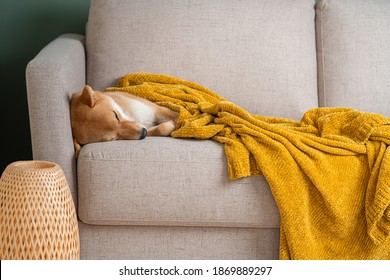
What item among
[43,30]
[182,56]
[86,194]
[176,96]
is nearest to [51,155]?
[86,194]

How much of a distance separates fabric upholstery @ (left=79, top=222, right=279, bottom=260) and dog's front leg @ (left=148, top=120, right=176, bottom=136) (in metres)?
0.34

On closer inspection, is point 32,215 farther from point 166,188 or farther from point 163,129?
point 163,129

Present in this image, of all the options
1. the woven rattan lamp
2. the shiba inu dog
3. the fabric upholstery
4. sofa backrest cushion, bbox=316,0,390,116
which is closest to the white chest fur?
the shiba inu dog

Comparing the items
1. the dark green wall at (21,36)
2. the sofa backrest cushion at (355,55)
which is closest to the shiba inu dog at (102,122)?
the sofa backrest cushion at (355,55)

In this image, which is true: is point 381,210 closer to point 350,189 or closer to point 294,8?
point 350,189

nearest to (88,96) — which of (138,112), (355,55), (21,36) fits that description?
(138,112)

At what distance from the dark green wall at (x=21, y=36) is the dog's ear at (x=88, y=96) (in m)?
0.96

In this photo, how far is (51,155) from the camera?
6.19 feet

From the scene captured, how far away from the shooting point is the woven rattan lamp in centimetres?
164

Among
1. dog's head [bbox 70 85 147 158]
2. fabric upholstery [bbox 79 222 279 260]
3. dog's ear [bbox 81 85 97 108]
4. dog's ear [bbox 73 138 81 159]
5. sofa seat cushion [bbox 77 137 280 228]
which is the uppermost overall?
dog's ear [bbox 81 85 97 108]

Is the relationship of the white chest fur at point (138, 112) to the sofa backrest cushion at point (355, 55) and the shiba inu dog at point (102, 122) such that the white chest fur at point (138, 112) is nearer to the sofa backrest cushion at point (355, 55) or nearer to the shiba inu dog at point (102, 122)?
the shiba inu dog at point (102, 122)

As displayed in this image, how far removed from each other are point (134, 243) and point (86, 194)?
23 cm

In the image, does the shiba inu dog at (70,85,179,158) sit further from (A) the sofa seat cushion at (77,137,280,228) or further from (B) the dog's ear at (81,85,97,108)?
(A) the sofa seat cushion at (77,137,280,228)

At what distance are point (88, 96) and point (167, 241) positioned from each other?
21.2 inches
